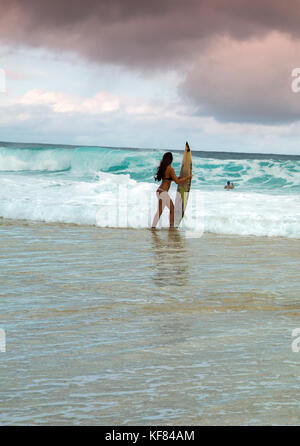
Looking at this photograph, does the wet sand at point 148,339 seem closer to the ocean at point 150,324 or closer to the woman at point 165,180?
the ocean at point 150,324

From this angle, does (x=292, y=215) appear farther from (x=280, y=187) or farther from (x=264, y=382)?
(x=280, y=187)

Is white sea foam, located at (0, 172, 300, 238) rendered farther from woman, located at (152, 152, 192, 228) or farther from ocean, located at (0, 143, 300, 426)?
woman, located at (152, 152, 192, 228)

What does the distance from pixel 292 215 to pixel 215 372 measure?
840cm

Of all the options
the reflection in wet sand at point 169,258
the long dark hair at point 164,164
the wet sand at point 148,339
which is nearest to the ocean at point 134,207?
the long dark hair at point 164,164

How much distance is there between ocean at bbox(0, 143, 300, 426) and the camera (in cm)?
254

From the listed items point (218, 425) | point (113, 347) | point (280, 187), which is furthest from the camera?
point (280, 187)

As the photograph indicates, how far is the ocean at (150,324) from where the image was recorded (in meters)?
2.54

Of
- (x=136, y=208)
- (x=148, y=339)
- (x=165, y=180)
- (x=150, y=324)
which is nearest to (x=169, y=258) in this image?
(x=150, y=324)

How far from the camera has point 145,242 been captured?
8172mm

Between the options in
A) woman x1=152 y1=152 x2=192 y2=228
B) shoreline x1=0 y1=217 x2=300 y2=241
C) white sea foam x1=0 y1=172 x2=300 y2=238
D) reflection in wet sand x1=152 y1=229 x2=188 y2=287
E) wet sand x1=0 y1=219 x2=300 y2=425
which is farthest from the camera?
white sea foam x1=0 y1=172 x2=300 y2=238

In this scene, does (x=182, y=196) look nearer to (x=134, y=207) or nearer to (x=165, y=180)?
(x=165, y=180)

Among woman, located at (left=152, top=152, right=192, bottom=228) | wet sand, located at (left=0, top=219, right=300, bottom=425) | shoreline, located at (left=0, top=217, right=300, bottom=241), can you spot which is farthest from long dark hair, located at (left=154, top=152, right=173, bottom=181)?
wet sand, located at (left=0, top=219, right=300, bottom=425)

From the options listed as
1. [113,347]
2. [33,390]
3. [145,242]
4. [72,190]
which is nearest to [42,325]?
[113,347]

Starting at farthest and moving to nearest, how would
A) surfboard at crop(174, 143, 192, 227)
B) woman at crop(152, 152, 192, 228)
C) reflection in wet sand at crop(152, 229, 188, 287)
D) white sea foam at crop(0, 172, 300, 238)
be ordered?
surfboard at crop(174, 143, 192, 227) < white sea foam at crop(0, 172, 300, 238) < woman at crop(152, 152, 192, 228) < reflection in wet sand at crop(152, 229, 188, 287)
